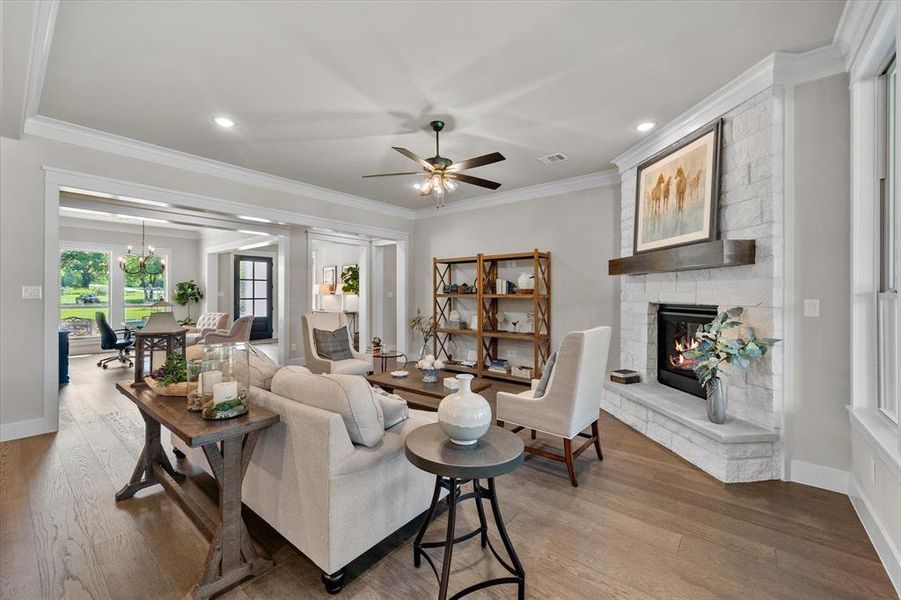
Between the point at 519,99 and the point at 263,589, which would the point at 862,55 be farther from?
the point at 263,589

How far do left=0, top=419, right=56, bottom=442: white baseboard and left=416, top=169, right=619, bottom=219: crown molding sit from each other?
5.23m

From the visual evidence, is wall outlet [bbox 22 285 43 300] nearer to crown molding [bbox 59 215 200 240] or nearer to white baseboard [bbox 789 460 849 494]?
crown molding [bbox 59 215 200 240]

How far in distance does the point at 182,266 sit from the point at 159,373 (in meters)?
8.73

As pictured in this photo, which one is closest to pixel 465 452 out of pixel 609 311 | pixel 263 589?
pixel 263 589

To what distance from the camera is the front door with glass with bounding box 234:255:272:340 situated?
32.9 feet

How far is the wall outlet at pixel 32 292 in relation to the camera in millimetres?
3494

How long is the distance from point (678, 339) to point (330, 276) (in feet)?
25.7

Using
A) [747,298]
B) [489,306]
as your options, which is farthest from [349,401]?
[489,306]

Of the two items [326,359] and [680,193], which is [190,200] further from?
[680,193]

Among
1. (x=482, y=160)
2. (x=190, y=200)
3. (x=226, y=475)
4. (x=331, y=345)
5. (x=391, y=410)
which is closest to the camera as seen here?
(x=226, y=475)

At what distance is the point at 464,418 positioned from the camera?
1.65 m

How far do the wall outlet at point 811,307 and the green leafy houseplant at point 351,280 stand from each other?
24.6 feet

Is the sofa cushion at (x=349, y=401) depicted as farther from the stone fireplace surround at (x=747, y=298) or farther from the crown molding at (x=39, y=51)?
the stone fireplace surround at (x=747, y=298)

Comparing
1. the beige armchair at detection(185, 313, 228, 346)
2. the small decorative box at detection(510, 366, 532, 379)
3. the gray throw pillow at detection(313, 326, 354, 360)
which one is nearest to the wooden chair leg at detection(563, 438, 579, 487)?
the small decorative box at detection(510, 366, 532, 379)
